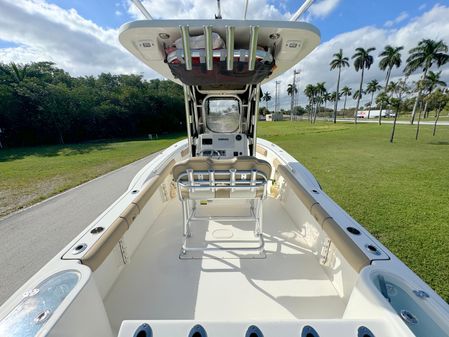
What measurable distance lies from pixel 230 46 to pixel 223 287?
1776 millimetres

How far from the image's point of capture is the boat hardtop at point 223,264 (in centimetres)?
83

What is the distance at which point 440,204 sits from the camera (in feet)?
13.2

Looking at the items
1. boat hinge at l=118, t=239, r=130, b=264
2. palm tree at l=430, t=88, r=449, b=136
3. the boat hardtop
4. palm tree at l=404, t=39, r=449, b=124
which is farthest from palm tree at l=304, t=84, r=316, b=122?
boat hinge at l=118, t=239, r=130, b=264

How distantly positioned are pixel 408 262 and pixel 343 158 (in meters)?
6.86

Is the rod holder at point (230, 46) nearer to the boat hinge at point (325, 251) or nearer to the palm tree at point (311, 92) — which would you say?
the boat hinge at point (325, 251)

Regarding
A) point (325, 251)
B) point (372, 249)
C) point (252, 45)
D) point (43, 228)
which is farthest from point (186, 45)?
point (43, 228)

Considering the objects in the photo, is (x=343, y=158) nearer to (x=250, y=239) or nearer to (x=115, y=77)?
(x=250, y=239)

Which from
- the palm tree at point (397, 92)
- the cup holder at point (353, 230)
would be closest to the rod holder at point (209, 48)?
the cup holder at point (353, 230)

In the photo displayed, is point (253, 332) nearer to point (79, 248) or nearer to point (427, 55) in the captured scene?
point (79, 248)

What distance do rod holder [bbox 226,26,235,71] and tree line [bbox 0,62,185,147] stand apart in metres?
22.3

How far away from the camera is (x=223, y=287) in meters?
1.60

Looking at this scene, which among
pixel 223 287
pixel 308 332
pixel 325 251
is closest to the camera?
pixel 308 332

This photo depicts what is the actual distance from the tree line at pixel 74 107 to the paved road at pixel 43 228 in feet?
59.7

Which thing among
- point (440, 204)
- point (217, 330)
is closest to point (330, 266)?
point (217, 330)
